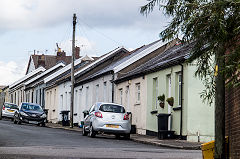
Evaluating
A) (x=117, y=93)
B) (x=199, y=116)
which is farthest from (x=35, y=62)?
(x=199, y=116)

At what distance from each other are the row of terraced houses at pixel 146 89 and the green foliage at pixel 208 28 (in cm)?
69

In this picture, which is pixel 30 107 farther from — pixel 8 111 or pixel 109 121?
pixel 109 121

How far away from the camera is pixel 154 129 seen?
27.8m

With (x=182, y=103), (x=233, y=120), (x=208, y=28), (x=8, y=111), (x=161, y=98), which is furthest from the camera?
(x=8, y=111)

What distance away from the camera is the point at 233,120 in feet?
36.7

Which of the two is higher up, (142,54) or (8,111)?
(142,54)

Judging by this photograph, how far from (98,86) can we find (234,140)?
1215 inches

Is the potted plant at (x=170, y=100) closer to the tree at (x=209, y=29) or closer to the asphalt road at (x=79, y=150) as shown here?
the asphalt road at (x=79, y=150)

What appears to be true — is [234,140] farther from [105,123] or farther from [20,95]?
[20,95]

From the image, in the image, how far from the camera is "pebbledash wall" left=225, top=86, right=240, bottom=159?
35.2ft

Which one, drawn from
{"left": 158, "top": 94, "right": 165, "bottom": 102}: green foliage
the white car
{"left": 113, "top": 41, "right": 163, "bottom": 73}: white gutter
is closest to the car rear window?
{"left": 113, "top": 41, "right": 163, "bottom": 73}: white gutter

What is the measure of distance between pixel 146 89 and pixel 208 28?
72.8 feet

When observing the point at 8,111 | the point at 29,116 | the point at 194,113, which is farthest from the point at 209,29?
the point at 8,111

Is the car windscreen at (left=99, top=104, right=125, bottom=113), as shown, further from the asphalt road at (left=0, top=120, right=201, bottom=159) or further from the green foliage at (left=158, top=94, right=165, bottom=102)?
the asphalt road at (left=0, top=120, right=201, bottom=159)
